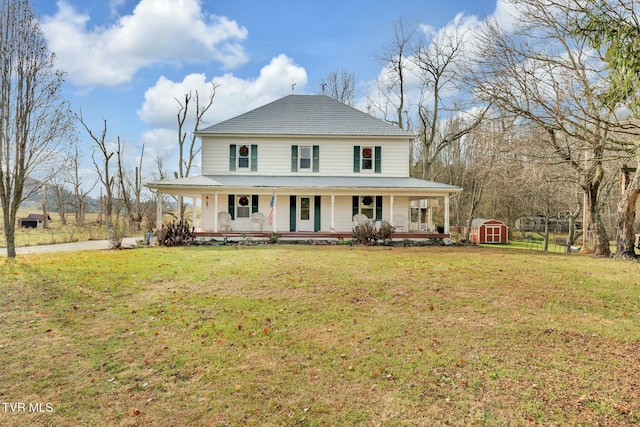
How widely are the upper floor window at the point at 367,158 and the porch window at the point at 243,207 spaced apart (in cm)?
647

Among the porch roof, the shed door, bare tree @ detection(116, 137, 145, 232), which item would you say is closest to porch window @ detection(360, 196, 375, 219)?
the porch roof

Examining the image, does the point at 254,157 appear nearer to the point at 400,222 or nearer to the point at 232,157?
the point at 232,157

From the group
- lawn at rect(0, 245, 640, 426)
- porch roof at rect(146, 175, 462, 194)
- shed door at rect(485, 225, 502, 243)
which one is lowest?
lawn at rect(0, 245, 640, 426)

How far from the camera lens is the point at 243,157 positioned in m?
20.6

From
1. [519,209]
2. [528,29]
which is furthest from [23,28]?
[519,209]

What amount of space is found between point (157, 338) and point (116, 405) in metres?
1.71

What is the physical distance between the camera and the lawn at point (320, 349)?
147 inches

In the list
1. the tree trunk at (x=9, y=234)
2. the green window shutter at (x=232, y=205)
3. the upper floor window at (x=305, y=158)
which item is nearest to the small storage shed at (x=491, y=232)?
the upper floor window at (x=305, y=158)

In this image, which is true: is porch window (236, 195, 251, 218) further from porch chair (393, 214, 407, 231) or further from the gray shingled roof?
porch chair (393, 214, 407, 231)

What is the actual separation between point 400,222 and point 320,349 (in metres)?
15.2

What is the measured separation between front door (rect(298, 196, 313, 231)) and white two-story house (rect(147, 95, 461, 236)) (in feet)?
0.19

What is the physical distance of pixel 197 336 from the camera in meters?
5.54

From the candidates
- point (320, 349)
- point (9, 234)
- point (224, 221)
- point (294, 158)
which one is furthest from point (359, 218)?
point (9, 234)

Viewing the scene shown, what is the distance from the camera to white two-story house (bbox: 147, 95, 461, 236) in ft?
64.7
